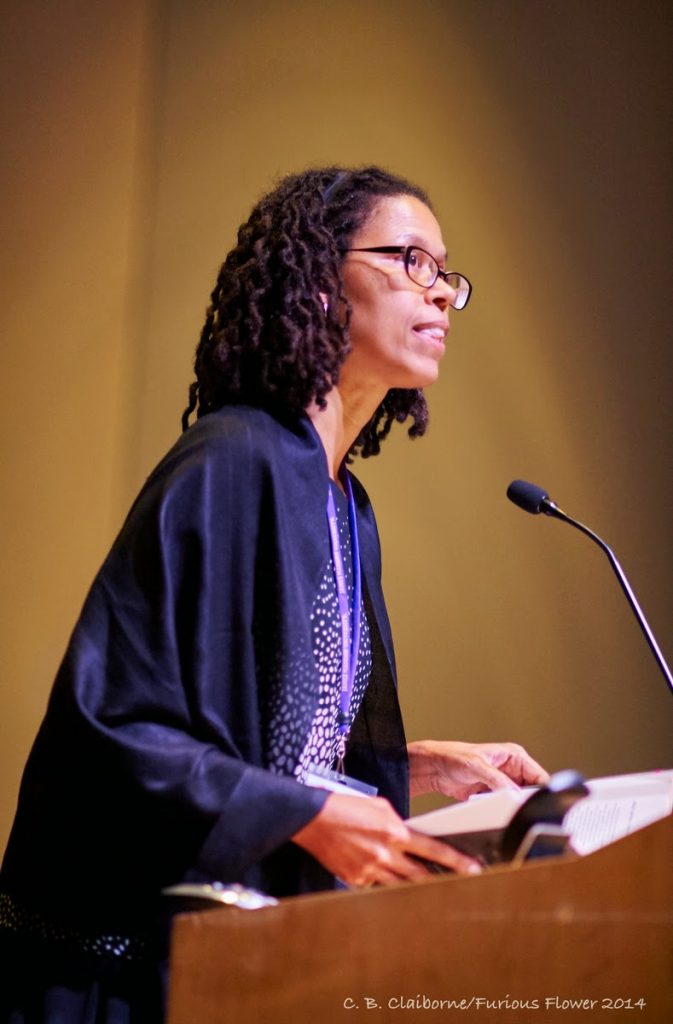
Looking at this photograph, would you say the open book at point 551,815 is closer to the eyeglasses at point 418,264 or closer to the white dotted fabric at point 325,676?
Result: the white dotted fabric at point 325,676

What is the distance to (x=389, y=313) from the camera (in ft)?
5.01

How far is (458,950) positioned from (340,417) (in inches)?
35.2

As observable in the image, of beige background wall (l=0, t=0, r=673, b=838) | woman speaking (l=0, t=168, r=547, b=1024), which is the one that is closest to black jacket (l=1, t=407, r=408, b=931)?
woman speaking (l=0, t=168, r=547, b=1024)

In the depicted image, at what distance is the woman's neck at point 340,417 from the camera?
5.00 ft

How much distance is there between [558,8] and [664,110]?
368 millimetres

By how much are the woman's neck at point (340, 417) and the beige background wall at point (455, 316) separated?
80 centimetres

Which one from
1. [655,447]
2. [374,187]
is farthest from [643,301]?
[374,187]

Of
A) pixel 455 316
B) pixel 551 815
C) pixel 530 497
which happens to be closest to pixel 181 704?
pixel 551 815

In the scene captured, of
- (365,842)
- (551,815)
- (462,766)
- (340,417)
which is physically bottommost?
(462,766)

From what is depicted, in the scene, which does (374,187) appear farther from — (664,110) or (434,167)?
(664,110)

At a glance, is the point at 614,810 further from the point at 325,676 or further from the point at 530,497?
the point at 530,497

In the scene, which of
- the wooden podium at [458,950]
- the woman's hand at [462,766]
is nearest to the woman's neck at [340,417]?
the woman's hand at [462,766]

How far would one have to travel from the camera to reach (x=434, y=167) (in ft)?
8.47

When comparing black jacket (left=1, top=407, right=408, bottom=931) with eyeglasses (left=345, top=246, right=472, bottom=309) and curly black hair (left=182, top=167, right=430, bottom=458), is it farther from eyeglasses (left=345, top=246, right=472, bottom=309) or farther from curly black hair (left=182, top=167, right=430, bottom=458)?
eyeglasses (left=345, top=246, right=472, bottom=309)
